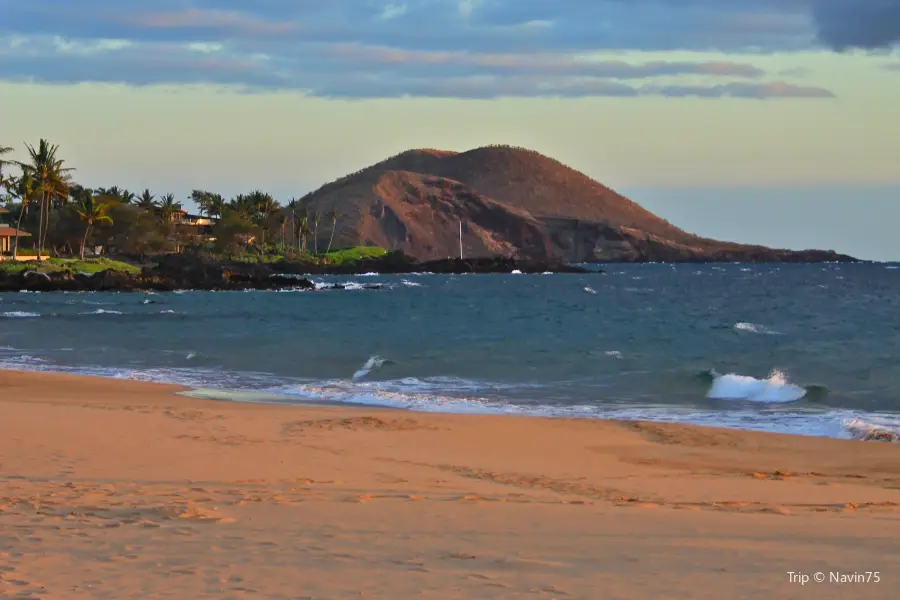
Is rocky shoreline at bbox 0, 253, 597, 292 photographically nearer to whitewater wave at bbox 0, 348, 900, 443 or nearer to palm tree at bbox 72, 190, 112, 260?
palm tree at bbox 72, 190, 112, 260

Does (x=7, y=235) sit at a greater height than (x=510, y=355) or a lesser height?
greater

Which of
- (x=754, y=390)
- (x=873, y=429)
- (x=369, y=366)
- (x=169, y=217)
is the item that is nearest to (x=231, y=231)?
(x=169, y=217)

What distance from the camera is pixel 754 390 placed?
24859 millimetres

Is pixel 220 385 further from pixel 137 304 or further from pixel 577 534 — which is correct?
pixel 137 304

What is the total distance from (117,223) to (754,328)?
291 ft

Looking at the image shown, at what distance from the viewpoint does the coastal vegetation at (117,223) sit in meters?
93.4

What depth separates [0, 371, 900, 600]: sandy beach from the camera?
283 inches

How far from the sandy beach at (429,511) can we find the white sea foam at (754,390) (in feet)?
21.1

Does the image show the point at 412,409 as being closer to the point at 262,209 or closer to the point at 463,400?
the point at 463,400

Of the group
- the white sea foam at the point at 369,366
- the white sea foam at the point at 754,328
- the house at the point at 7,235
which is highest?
the house at the point at 7,235

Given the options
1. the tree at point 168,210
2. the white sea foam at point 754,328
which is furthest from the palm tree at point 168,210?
the white sea foam at point 754,328

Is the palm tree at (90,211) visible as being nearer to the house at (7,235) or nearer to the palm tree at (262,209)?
the house at (7,235)

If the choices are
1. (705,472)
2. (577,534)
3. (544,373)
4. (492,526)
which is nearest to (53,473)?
(492,526)

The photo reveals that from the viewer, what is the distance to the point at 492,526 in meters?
9.20
